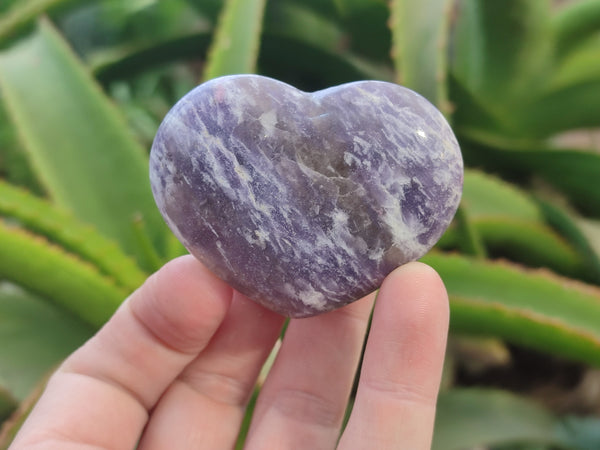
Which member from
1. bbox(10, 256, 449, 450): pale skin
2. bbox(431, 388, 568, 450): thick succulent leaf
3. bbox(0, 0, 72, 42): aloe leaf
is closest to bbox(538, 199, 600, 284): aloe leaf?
bbox(431, 388, 568, 450): thick succulent leaf

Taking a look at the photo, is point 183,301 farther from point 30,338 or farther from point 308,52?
point 308,52

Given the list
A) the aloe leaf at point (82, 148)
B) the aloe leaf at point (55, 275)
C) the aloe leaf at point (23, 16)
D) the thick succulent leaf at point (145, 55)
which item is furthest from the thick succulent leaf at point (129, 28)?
the aloe leaf at point (55, 275)

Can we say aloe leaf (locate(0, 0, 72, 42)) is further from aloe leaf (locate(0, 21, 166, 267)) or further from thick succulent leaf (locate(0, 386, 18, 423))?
thick succulent leaf (locate(0, 386, 18, 423))

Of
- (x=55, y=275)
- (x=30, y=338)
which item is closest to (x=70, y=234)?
(x=55, y=275)

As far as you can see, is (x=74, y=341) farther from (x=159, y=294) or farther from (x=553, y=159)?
(x=553, y=159)

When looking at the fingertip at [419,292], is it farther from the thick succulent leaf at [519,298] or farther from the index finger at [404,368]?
the thick succulent leaf at [519,298]

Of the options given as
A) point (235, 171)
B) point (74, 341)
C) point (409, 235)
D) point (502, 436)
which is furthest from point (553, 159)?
point (74, 341)
